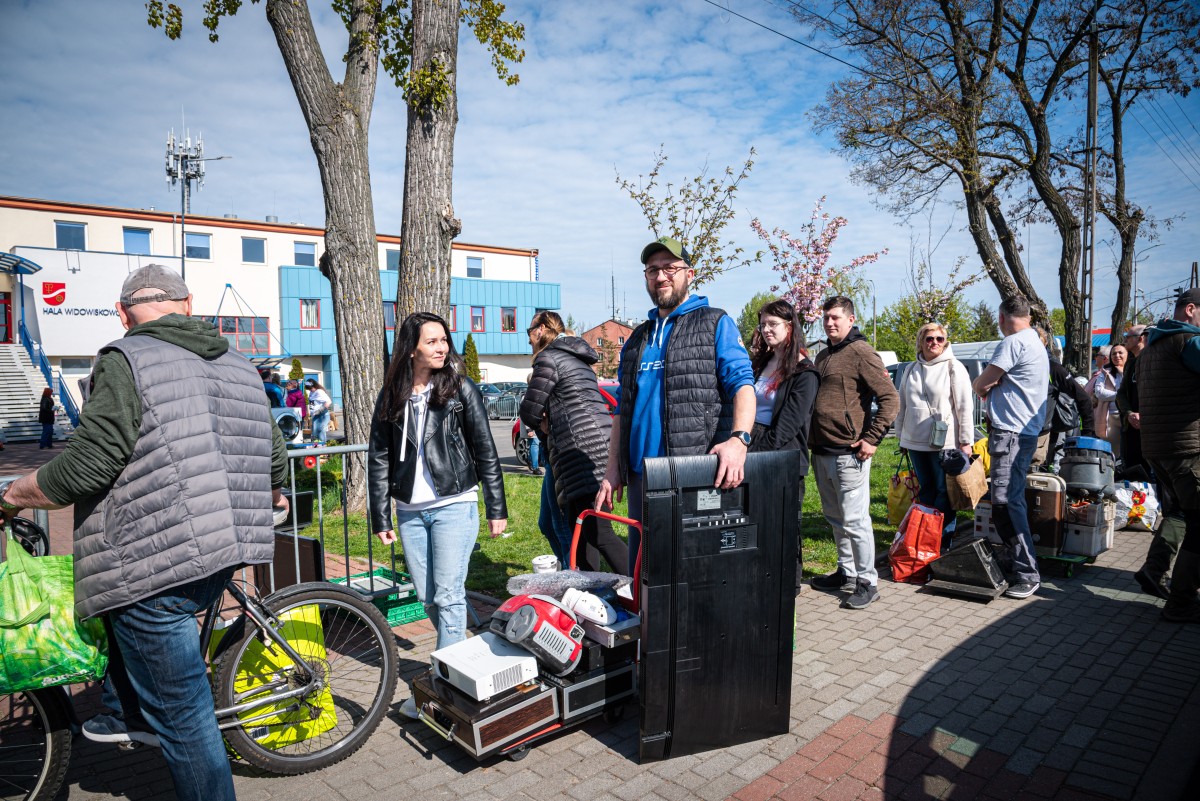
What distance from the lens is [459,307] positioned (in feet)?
152

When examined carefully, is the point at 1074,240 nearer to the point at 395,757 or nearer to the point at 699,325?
the point at 699,325

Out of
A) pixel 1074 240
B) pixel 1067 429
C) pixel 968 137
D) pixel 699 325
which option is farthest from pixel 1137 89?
pixel 699 325

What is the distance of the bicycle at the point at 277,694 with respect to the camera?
2.85 metres

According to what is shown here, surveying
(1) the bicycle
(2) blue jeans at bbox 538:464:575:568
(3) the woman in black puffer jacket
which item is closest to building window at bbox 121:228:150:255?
(2) blue jeans at bbox 538:464:575:568

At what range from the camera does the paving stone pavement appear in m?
3.04

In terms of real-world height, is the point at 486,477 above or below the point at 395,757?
above

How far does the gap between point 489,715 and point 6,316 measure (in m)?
35.7

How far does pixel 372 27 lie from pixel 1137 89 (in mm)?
18270

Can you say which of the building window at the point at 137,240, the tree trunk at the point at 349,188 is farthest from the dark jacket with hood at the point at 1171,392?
the building window at the point at 137,240

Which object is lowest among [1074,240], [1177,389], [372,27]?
[1177,389]

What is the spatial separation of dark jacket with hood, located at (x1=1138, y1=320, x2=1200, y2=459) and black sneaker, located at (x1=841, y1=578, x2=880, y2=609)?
6.54ft

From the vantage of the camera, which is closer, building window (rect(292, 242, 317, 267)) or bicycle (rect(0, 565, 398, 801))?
bicycle (rect(0, 565, 398, 801))

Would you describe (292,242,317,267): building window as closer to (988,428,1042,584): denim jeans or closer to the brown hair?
the brown hair

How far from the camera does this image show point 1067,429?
25.6 ft
